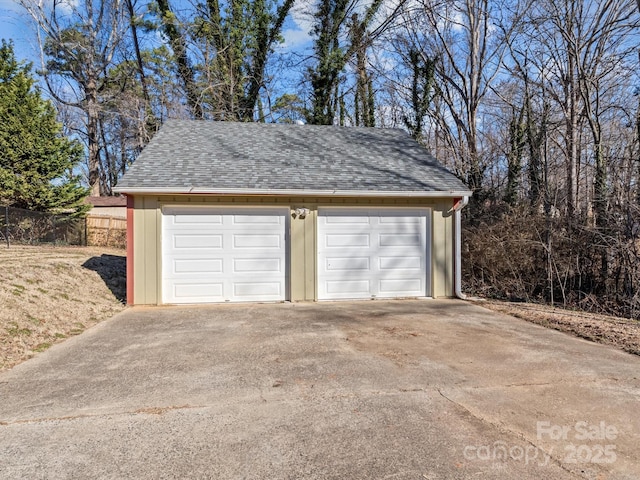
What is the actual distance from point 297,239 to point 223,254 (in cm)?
155

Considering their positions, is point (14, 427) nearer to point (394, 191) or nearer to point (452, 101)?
point (394, 191)

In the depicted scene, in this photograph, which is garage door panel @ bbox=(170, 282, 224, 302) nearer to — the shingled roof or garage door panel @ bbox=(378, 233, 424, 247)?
the shingled roof

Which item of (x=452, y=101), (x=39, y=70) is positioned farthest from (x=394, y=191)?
(x=39, y=70)

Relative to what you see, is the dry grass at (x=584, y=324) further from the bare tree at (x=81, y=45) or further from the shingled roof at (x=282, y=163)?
the bare tree at (x=81, y=45)

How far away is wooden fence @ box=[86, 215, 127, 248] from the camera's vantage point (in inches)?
707

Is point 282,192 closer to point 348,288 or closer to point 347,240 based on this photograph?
point 347,240

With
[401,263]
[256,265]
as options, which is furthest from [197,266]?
[401,263]

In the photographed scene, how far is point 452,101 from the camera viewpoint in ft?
54.4

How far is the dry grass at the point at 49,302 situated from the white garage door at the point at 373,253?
4.24 m

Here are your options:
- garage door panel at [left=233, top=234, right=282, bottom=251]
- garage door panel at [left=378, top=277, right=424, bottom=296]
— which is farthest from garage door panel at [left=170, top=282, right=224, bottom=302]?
garage door panel at [left=378, top=277, right=424, bottom=296]

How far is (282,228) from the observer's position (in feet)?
27.0

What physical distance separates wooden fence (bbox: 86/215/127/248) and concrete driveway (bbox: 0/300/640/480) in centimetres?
1425

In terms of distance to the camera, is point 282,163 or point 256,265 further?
point 282,163

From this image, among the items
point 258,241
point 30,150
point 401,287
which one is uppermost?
point 30,150
